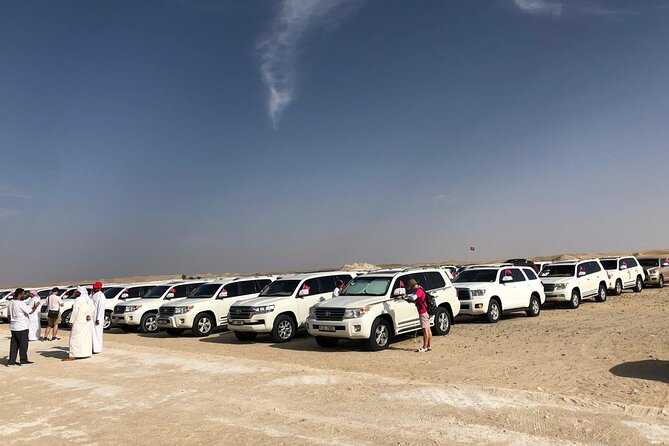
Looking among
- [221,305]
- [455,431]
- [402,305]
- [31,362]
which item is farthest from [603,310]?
[31,362]

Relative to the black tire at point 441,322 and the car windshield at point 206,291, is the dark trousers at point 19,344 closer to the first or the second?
the car windshield at point 206,291

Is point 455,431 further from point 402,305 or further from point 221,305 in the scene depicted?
point 221,305

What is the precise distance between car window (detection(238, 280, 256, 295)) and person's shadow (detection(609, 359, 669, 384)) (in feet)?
39.1

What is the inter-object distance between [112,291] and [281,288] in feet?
34.6

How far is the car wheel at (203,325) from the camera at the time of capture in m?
16.9

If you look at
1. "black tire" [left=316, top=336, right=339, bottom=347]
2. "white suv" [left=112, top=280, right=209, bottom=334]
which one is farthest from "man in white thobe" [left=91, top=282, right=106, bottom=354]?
"black tire" [left=316, top=336, right=339, bottom=347]

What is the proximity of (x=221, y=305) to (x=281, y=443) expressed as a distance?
39.6 feet

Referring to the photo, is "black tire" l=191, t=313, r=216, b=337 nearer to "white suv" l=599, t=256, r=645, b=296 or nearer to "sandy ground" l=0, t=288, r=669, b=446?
"sandy ground" l=0, t=288, r=669, b=446

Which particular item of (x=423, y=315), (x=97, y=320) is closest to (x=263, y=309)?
(x=97, y=320)

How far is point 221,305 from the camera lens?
17453mm

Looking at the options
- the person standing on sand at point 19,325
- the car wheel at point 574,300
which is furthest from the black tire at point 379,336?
the car wheel at point 574,300

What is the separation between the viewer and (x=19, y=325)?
39.5 ft

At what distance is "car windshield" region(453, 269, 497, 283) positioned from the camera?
57.2ft

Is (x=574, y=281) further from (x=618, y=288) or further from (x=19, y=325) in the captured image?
(x=19, y=325)
